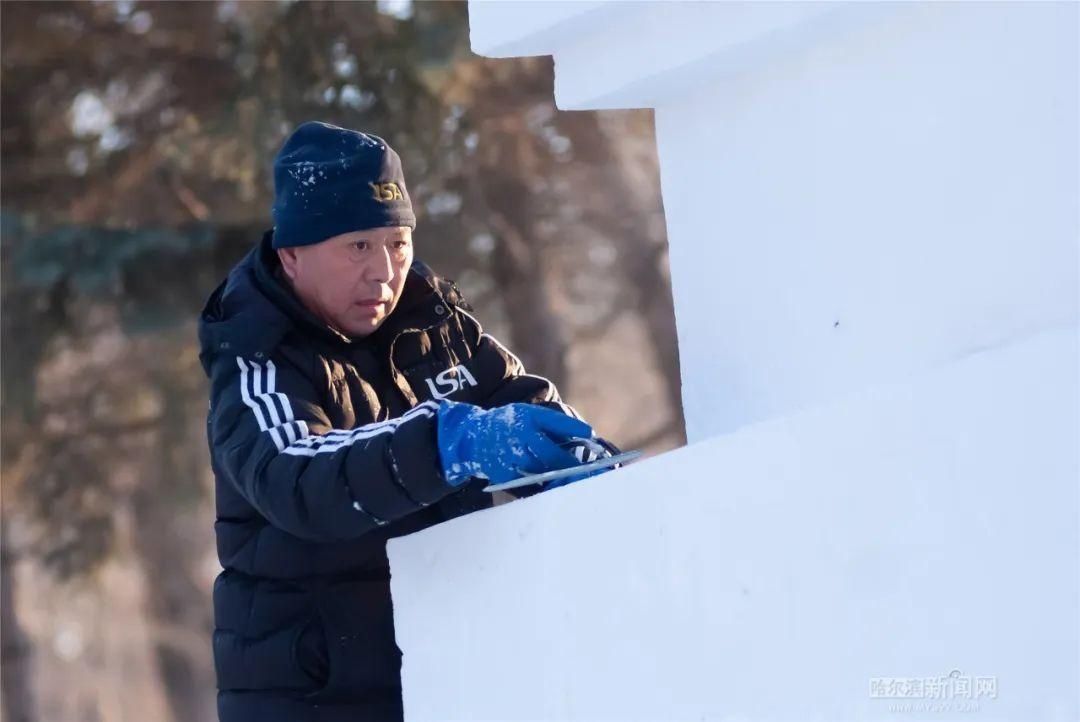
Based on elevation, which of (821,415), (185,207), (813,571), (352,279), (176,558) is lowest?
(813,571)

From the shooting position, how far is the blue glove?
102 inches

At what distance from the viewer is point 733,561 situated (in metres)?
2.34

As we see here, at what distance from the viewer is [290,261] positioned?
11.0 ft

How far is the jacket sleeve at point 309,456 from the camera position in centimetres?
266

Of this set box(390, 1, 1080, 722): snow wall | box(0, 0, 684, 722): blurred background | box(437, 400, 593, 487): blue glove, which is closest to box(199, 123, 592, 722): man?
box(437, 400, 593, 487): blue glove

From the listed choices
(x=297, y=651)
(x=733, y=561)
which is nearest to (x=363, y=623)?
(x=297, y=651)

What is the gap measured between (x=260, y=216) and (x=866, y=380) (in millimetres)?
8494

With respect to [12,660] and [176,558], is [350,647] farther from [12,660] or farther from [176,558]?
[176,558]

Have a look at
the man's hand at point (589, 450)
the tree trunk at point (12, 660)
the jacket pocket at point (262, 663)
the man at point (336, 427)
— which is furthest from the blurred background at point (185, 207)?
the man's hand at point (589, 450)

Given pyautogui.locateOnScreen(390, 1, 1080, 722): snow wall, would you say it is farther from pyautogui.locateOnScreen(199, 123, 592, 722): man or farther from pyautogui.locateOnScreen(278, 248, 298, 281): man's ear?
pyautogui.locateOnScreen(278, 248, 298, 281): man's ear

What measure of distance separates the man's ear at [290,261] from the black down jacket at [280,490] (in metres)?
0.03

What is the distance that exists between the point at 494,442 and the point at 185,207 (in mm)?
8740

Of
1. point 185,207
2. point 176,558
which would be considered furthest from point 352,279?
point 176,558

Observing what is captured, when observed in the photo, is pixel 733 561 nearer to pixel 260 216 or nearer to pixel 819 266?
pixel 819 266
